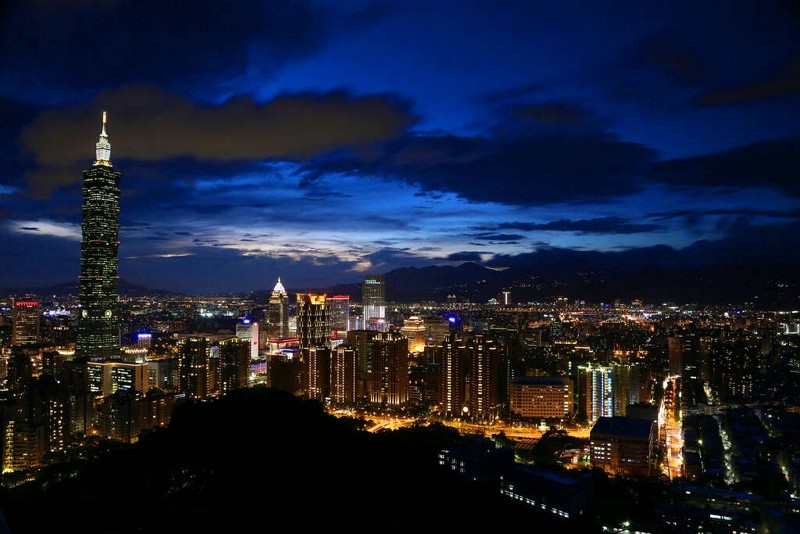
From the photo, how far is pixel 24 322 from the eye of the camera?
50.6 ft

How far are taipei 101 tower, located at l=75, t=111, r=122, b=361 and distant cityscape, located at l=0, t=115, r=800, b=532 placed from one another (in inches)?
1.2

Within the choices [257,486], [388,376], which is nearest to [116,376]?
[388,376]

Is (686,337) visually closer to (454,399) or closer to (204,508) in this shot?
(454,399)

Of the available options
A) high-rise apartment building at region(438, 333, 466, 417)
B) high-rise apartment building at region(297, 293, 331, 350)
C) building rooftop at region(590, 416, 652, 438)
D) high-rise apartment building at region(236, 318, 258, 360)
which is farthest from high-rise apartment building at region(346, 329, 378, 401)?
high-rise apartment building at region(297, 293, 331, 350)

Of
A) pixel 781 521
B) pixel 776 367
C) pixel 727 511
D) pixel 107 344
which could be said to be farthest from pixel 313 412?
pixel 107 344

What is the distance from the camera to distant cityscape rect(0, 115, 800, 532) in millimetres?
5430

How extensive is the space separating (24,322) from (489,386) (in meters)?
11.7

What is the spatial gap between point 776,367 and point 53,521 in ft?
37.5

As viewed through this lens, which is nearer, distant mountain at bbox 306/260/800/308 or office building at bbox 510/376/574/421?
office building at bbox 510/376/574/421

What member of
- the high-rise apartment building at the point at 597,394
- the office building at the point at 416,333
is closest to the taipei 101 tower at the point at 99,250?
the office building at the point at 416,333

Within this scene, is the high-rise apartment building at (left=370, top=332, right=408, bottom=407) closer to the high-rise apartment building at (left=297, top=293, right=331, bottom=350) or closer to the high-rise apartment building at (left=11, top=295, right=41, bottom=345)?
the high-rise apartment building at (left=297, top=293, right=331, bottom=350)

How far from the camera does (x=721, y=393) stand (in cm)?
1037

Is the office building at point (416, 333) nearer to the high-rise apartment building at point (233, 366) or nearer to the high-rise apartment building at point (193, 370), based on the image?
the high-rise apartment building at point (233, 366)

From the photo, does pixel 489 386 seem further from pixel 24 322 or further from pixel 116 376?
pixel 24 322
